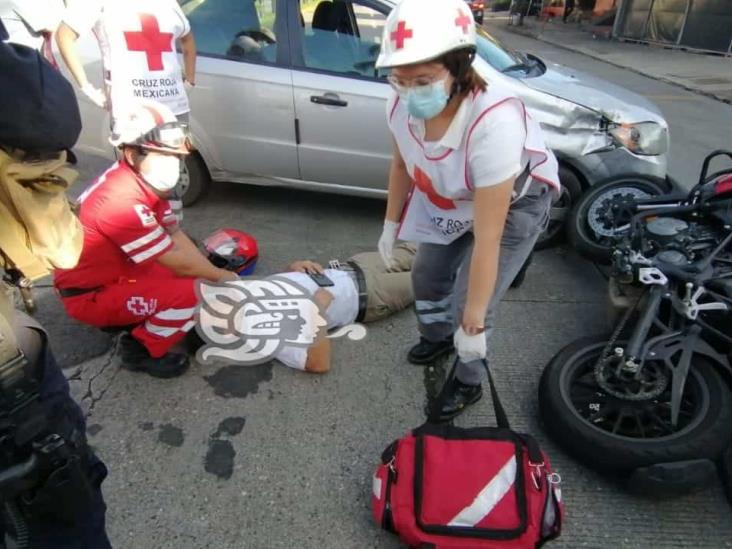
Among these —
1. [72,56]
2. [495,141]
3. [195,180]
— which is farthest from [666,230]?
[72,56]

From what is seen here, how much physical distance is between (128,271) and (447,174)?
157cm

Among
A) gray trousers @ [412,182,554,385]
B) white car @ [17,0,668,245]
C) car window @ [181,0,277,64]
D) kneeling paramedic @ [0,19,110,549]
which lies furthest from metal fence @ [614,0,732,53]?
kneeling paramedic @ [0,19,110,549]

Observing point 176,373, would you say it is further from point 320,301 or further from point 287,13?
point 287,13

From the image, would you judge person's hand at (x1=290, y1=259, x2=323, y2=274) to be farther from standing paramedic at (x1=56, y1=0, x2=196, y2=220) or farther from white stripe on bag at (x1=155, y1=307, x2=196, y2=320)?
standing paramedic at (x1=56, y1=0, x2=196, y2=220)

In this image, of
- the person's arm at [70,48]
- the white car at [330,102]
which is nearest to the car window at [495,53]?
the white car at [330,102]

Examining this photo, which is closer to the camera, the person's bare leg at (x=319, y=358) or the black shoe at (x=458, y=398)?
the black shoe at (x=458, y=398)

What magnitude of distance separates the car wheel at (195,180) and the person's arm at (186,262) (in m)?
1.51

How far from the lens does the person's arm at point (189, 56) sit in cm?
318

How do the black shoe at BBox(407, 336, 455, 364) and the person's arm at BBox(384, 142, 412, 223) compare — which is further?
the black shoe at BBox(407, 336, 455, 364)

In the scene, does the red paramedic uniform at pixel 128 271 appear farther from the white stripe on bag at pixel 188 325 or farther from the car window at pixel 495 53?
the car window at pixel 495 53

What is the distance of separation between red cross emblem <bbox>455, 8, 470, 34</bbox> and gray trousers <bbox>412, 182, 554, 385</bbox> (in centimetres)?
63

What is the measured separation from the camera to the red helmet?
10.1ft

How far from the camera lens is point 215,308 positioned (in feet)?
8.29

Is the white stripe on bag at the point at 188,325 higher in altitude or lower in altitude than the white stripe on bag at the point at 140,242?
lower
